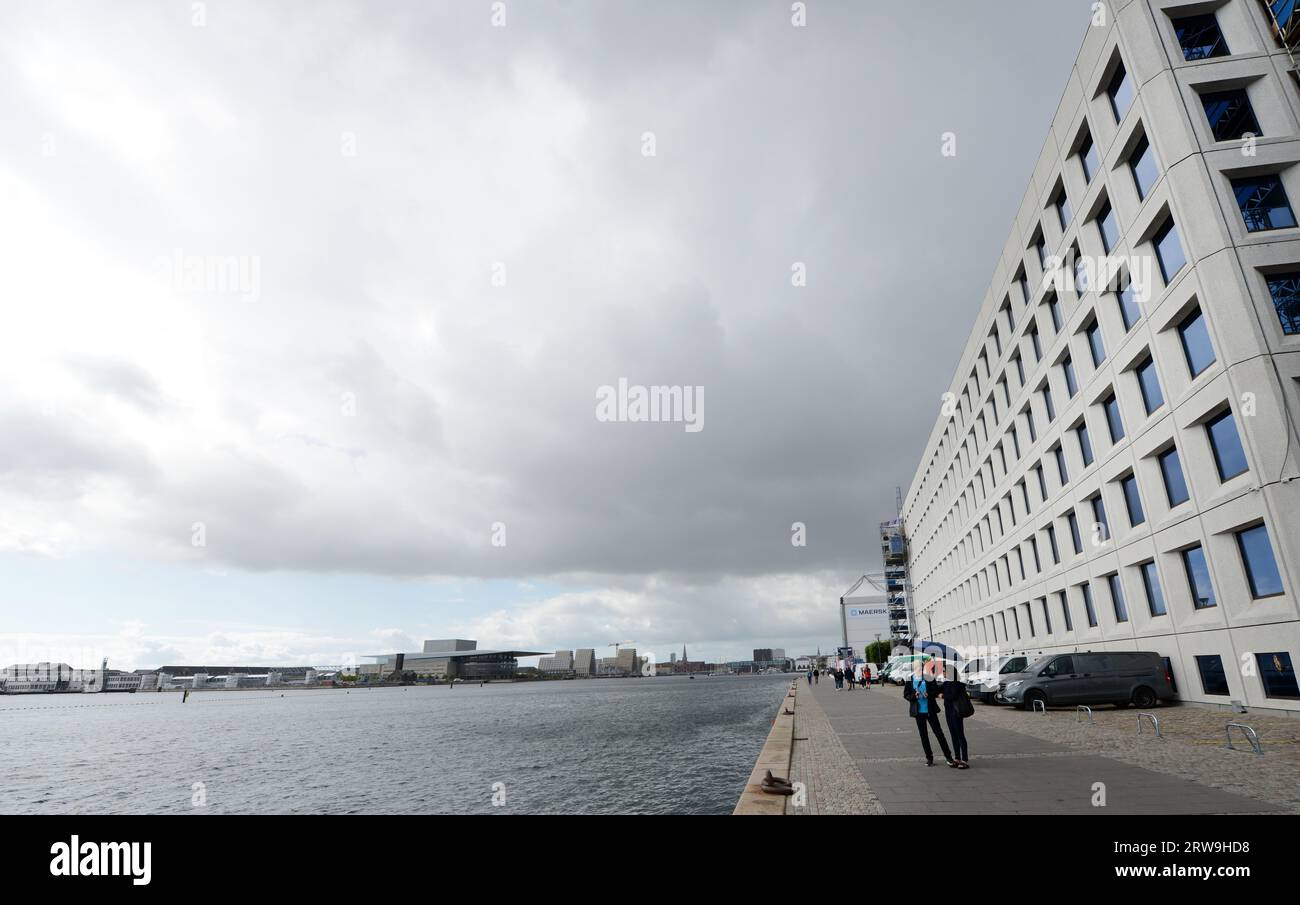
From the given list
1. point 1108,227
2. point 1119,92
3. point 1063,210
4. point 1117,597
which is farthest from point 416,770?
point 1119,92

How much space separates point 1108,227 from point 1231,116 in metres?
4.74

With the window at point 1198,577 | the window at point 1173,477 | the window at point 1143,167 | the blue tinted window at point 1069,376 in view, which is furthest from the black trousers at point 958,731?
the blue tinted window at point 1069,376

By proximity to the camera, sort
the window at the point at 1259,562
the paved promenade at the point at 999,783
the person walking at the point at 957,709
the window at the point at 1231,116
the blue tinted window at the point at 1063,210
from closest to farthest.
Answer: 1. the paved promenade at the point at 999,783
2. the person walking at the point at 957,709
3. the window at the point at 1259,562
4. the window at the point at 1231,116
5. the blue tinted window at the point at 1063,210

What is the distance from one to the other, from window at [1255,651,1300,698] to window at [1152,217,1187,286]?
1050 cm

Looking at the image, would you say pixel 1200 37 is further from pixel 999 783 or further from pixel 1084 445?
pixel 999 783

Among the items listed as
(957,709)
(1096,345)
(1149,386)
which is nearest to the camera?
(957,709)

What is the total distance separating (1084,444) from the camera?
27625 mm

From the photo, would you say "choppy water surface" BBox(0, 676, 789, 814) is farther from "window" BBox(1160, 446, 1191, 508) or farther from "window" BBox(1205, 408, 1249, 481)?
"window" BBox(1160, 446, 1191, 508)

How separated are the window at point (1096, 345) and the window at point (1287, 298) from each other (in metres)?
7.61

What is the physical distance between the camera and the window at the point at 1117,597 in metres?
24.9

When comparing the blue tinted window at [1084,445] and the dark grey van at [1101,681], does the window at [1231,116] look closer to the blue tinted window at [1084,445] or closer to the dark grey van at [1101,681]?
the blue tinted window at [1084,445]

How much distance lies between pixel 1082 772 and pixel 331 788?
25478mm
